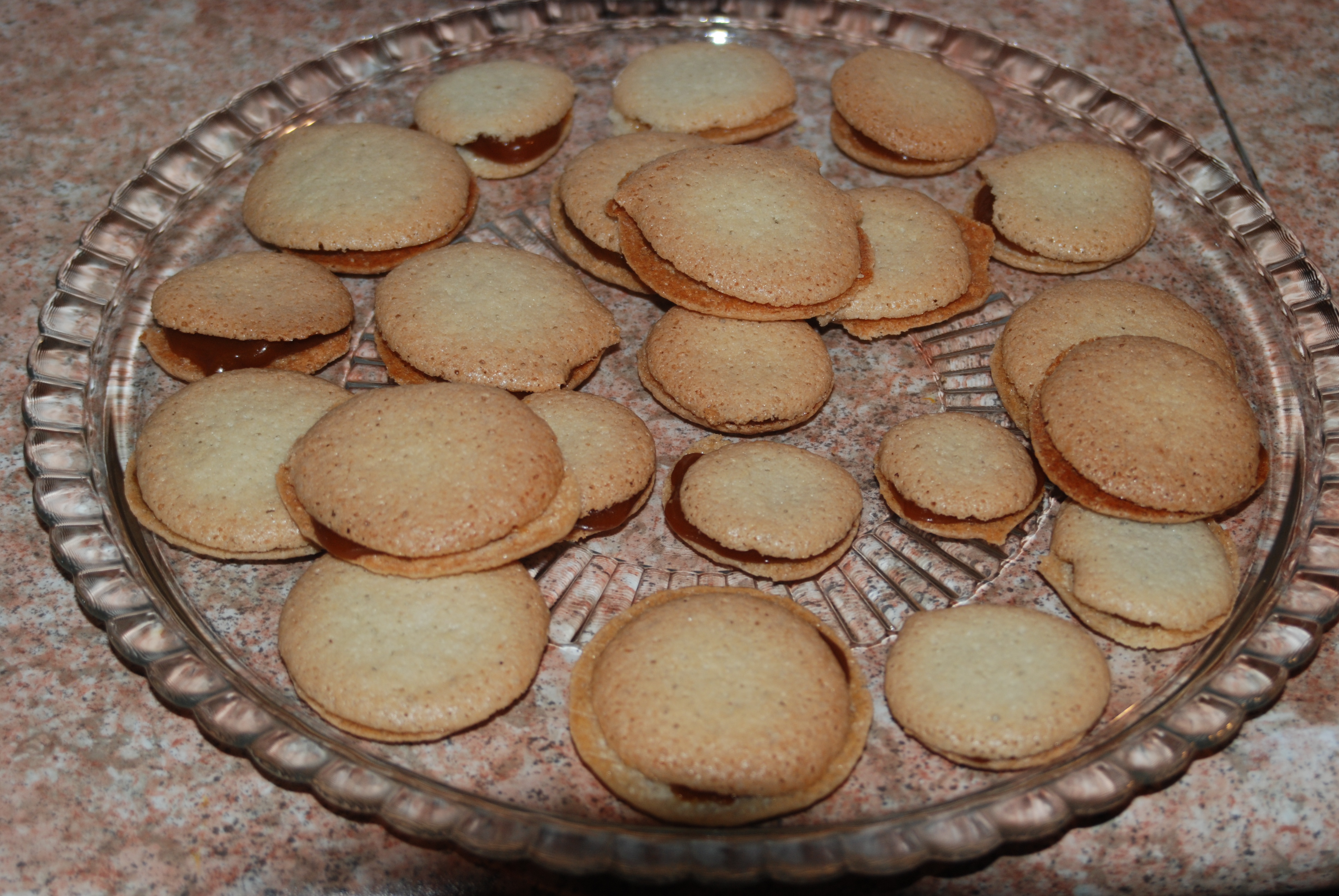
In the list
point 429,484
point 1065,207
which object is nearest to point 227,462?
point 429,484

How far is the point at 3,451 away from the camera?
2229 mm

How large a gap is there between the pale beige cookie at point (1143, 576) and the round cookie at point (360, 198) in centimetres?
149

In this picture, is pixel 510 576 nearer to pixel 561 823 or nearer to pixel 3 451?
pixel 561 823

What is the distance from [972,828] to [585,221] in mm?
1456

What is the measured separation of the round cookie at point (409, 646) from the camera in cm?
172

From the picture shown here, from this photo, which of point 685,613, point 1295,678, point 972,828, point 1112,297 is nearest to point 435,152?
point 685,613

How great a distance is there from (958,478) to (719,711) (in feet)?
2.18

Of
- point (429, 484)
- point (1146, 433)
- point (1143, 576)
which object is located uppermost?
point (429, 484)

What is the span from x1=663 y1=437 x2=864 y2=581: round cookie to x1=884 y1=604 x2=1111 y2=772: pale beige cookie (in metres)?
0.22

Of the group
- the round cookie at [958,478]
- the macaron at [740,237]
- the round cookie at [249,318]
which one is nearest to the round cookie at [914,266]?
the macaron at [740,237]

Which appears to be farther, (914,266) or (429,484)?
(914,266)

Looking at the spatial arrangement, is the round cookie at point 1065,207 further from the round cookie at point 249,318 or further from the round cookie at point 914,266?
the round cookie at point 249,318

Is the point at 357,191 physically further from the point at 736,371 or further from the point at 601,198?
the point at 736,371

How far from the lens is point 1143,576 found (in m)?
1.88
